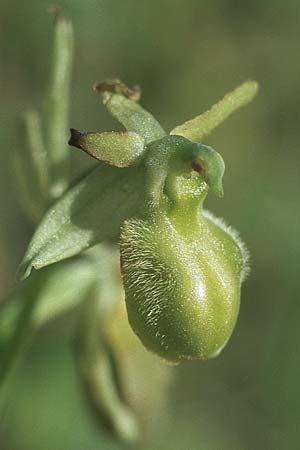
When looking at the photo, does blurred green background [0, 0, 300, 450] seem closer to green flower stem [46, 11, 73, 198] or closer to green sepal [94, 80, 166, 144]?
green flower stem [46, 11, 73, 198]

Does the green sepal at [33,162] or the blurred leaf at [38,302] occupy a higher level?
the green sepal at [33,162]

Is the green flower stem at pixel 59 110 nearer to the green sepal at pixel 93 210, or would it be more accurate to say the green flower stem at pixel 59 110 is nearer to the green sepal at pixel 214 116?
the green sepal at pixel 93 210

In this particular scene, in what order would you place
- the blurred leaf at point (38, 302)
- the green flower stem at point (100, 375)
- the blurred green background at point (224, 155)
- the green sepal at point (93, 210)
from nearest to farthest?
the green sepal at point (93, 210) → the blurred leaf at point (38, 302) → the green flower stem at point (100, 375) → the blurred green background at point (224, 155)

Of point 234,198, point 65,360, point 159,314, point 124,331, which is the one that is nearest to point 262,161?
point 234,198

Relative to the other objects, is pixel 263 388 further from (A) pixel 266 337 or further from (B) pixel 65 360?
(B) pixel 65 360

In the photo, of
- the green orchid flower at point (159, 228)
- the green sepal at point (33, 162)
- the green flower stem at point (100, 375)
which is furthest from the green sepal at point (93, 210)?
the green flower stem at point (100, 375)

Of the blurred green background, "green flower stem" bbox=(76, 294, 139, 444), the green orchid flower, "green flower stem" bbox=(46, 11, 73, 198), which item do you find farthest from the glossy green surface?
the blurred green background

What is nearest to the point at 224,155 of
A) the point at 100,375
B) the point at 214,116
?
the point at 100,375
